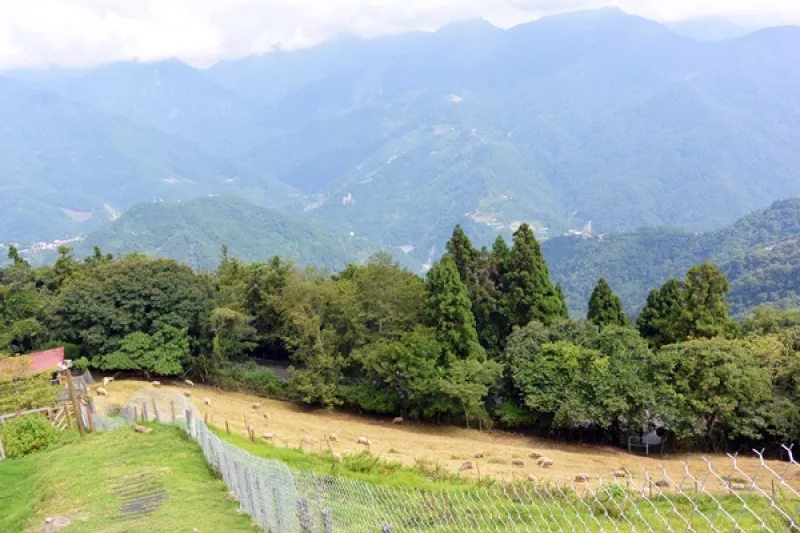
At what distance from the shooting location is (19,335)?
33.6m

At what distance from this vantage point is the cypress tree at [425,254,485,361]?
29391 mm

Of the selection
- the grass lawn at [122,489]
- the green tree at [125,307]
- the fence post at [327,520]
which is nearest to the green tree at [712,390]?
the grass lawn at [122,489]

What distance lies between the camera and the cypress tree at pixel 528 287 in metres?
31.8

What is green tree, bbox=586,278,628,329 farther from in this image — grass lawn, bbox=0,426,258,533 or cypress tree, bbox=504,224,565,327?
grass lawn, bbox=0,426,258,533

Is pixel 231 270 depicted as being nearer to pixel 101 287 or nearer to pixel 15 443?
pixel 101 287

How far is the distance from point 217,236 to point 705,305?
14885 centimetres

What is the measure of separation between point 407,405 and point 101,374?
18.4 metres

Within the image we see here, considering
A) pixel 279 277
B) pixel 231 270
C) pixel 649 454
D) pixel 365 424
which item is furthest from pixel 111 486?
pixel 231 270

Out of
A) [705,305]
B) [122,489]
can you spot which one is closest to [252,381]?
[122,489]

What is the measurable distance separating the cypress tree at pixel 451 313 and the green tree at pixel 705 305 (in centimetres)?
1126

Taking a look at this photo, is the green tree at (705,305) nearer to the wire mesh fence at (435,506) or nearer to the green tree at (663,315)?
the green tree at (663,315)

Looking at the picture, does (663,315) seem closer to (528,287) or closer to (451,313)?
(528,287)

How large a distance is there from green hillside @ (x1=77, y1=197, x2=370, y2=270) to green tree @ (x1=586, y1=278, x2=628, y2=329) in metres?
121

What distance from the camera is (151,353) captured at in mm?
31062
